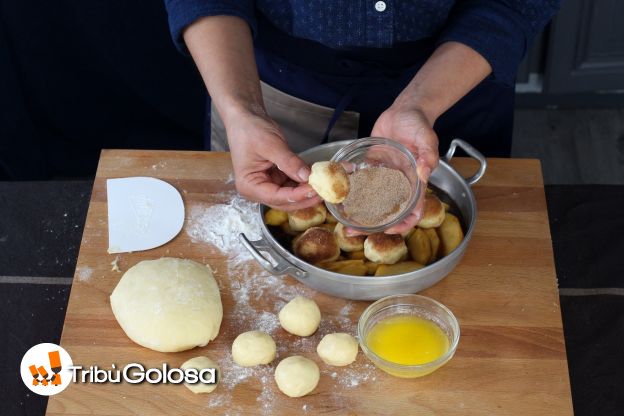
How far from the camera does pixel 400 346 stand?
1154 millimetres

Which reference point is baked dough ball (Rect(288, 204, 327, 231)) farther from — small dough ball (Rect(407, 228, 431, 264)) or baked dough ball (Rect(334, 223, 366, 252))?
small dough ball (Rect(407, 228, 431, 264))

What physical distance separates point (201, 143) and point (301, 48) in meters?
1.17

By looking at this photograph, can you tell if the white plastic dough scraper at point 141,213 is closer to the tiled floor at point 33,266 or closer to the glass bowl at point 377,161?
the tiled floor at point 33,266

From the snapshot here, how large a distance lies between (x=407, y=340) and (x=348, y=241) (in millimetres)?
207

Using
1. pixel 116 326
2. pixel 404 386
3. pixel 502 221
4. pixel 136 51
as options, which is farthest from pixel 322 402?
pixel 136 51

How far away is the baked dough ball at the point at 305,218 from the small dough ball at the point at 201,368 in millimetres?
289

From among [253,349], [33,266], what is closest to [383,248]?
[253,349]

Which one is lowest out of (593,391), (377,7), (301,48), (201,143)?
(201,143)

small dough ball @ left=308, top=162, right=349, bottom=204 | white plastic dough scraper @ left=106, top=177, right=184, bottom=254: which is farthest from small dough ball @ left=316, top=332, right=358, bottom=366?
white plastic dough scraper @ left=106, top=177, right=184, bottom=254

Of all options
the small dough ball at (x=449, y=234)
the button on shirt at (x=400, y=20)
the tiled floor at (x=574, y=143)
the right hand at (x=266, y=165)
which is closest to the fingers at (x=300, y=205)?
the right hand at (x=266, y=165)

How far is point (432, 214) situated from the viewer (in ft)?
4.20

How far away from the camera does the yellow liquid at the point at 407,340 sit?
44.8 inches

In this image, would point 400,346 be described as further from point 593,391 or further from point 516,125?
point 516,125

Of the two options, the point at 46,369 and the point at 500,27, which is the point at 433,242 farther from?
the point at 46,369
